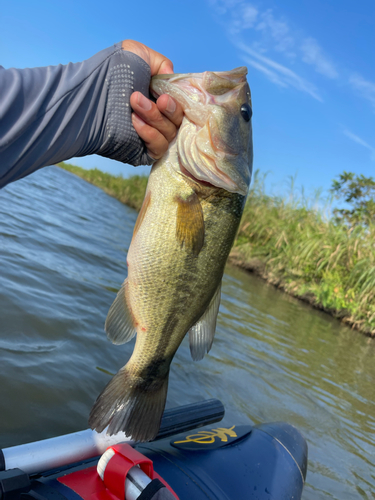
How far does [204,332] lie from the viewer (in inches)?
71.4

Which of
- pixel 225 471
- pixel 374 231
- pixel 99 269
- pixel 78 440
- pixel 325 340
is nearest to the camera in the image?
pixel 78 440

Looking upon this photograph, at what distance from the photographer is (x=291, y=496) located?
86.9 inches

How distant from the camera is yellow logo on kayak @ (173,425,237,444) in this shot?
229 cm

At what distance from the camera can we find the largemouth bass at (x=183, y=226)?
1576mm

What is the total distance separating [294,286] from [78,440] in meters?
11.6

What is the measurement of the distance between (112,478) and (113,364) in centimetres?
217

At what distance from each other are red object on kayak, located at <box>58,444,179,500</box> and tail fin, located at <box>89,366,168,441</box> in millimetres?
80

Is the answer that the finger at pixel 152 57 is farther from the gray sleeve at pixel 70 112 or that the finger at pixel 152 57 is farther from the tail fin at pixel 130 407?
the tail fin at pixel 130 407

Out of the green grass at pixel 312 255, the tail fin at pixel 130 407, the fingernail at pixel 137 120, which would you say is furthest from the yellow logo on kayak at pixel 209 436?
the green grass at pixel 312 255

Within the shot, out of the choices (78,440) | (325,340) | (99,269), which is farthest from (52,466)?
(325,340)

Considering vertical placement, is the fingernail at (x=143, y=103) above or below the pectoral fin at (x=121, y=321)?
above

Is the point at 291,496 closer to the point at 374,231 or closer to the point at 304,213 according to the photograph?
the point at 374,231

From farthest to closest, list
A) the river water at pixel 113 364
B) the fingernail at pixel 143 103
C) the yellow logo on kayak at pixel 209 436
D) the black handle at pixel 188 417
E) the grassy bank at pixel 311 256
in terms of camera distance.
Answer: the grassy bank at pixel 311 256 → the river water at pixel 113 364 → the yellow logo on kayak at pixel 209 436 → the black handle at pixel 188 417 → the fingernail at pixel 143 103

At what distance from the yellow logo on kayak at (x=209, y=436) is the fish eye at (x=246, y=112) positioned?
1786 millimetres
